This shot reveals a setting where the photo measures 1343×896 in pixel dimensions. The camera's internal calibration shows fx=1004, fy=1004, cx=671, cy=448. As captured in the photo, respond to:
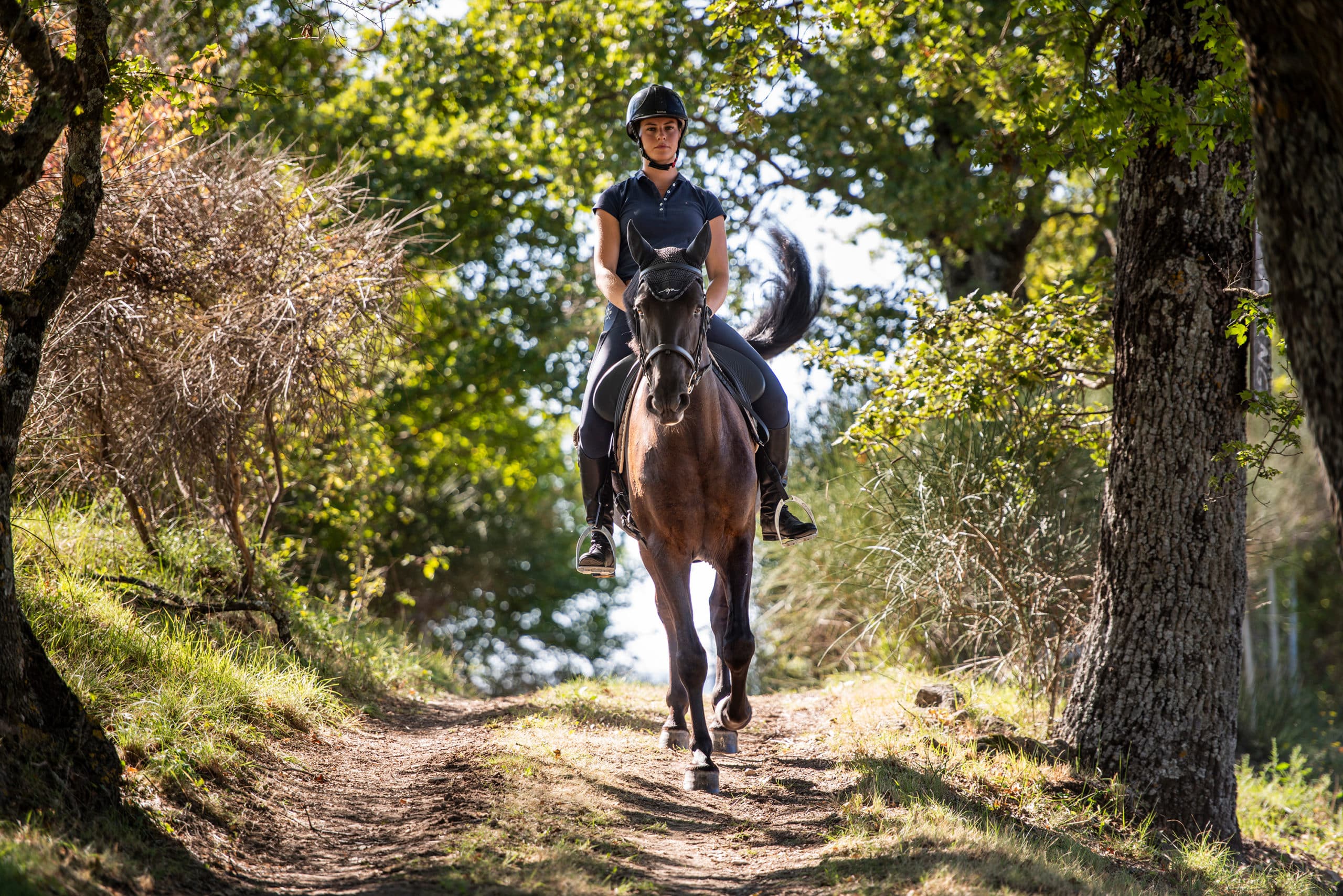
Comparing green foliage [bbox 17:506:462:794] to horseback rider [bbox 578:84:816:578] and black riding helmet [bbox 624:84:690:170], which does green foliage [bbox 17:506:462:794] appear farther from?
black riding helmet [bbox 624:84:690:170]

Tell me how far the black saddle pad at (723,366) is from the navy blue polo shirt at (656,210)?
61 cm

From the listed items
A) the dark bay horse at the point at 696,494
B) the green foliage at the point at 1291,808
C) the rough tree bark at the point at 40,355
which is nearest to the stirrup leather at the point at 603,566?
the dark bay horse at the point at 696,494

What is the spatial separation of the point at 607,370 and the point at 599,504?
0.89m

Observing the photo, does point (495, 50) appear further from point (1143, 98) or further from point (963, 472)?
point (1143, 98)

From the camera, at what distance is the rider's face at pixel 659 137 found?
6348mm

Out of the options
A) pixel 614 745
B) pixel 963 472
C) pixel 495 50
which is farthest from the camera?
pixel 495 50

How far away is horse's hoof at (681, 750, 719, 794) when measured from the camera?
18.2 ft

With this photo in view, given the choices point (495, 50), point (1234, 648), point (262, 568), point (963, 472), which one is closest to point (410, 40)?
point (495, 50)

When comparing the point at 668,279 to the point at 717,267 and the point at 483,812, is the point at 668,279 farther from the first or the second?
the point at 483,812

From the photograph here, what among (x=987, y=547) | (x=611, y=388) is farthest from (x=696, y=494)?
(x=987, y=547)

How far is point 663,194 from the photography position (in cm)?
638

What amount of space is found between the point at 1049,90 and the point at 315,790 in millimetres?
7438

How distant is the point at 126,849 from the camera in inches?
144

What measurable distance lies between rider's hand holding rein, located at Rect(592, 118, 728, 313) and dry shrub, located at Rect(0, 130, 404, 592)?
2.06 m
